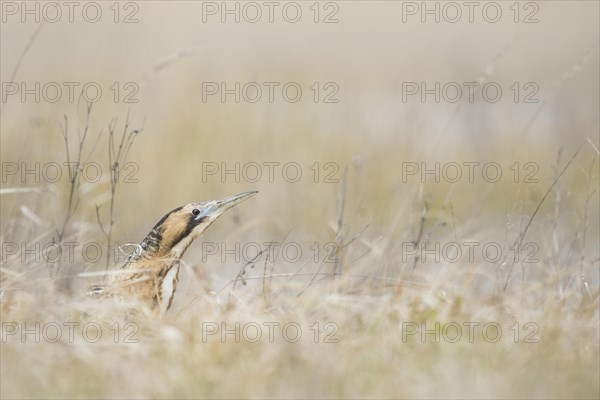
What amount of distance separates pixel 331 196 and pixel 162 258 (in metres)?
5.04

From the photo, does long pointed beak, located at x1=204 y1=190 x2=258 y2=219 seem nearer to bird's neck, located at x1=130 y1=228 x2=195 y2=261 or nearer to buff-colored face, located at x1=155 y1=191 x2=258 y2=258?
buff-colored face, located at x1=155 y1=191 x2=258 y2=258

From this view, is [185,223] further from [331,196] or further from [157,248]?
[331,196]

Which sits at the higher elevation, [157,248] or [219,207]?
[219,207]

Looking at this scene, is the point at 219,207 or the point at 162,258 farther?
the point at 219,207

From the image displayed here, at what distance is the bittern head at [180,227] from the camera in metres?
5.81

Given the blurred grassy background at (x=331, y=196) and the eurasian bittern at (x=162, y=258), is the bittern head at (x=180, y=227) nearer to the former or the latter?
the eurasian bittern at (x=162, y=258)

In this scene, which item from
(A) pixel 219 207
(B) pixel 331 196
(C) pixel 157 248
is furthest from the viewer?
(B) pixel 331 196

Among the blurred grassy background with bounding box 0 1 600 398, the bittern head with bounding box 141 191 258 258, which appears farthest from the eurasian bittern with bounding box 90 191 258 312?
the blurred grassy background with bounding box 0 1 600 398

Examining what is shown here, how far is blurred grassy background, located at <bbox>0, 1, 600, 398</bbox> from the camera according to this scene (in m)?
4.46

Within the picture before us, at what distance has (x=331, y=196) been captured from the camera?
1062cm

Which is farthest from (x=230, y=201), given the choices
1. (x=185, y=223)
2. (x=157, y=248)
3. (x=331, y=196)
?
(x=331, y=196)

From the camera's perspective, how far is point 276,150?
11188 millimetres

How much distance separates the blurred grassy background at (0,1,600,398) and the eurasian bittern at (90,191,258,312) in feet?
0.70

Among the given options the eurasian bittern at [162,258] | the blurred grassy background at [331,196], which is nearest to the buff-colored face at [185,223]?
the eurasian bittern at [162,258]
